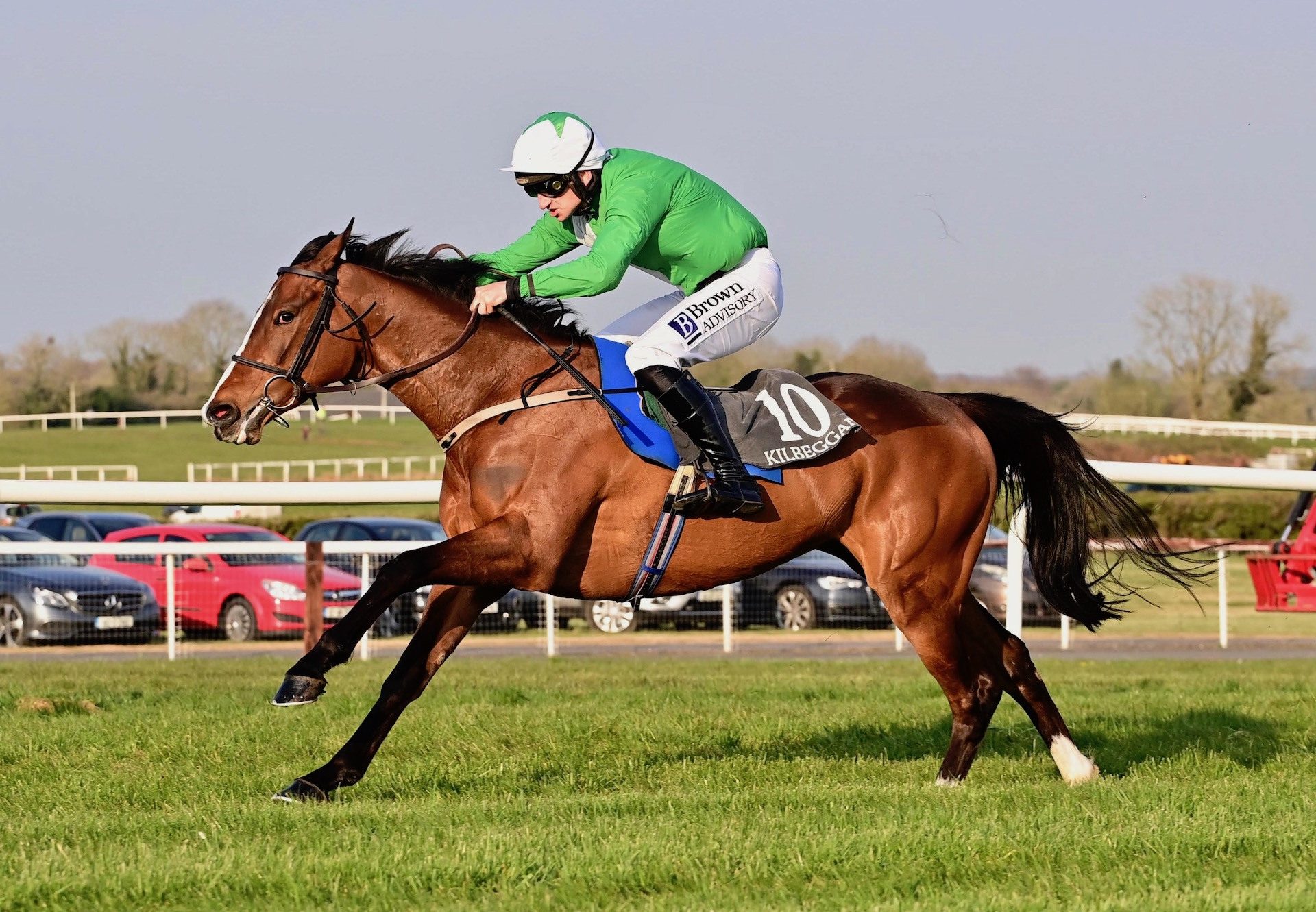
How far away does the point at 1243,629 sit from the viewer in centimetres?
1788

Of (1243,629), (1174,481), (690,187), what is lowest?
(1243,629)

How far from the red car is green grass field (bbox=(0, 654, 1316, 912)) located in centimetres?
453

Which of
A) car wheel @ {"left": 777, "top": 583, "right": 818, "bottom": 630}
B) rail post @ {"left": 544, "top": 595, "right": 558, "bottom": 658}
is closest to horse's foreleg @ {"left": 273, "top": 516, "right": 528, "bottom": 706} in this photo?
rail post @ {"left": 544, "top": 595, "right": 558, "bottom": 658}

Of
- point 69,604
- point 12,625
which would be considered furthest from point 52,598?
point 12,625

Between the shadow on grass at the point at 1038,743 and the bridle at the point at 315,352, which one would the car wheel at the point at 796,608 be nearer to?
the shadow on grass at the point at 1038,743

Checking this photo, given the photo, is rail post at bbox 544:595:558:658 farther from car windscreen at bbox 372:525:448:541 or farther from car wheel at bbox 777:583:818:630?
car windscreen at bbox 372:525:448:541

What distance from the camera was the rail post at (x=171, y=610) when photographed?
13.3 meters

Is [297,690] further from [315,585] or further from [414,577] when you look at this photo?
[315,585]

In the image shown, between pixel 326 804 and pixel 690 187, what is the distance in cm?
260

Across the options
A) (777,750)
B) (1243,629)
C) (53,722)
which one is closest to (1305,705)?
(777,750)

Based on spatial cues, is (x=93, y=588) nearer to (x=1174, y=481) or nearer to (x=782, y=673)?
(x=782, y=673)

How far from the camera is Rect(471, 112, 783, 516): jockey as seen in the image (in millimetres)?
5754

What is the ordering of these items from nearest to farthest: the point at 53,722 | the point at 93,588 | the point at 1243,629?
1. the point at 53,722
2. the point at 93,588
3. the point at 1243,629

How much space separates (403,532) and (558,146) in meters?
14.3
